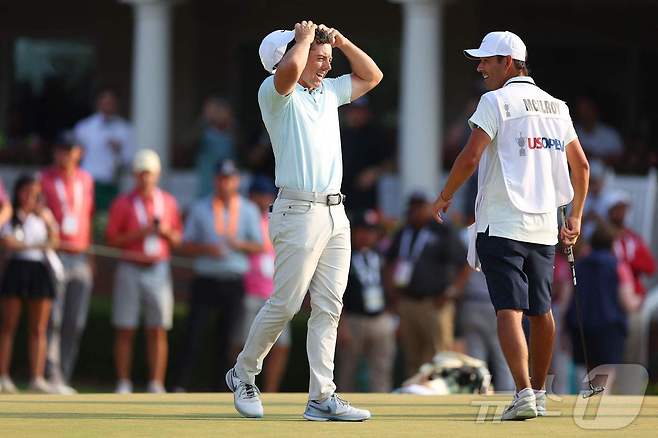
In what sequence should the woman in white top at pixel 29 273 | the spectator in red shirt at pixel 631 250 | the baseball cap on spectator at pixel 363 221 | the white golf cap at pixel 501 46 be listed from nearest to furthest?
the white golf cap at pixel 501 46, the woman in white top at pixel 29 273, the baseball cap on spectator at pixel 363 221, the spectator in red shirt at pixel 631 250

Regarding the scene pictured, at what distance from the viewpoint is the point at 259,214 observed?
1424 cm

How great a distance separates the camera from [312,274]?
25.4 ft

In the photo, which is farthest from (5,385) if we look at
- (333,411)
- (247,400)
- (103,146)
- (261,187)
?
(333,411)

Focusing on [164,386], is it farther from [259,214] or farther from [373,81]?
[373,81]

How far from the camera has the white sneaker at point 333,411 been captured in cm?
772

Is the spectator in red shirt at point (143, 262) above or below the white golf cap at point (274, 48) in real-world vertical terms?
below

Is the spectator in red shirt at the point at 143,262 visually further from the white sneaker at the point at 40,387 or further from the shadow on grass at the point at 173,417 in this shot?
the shadow on grass at the point at 173,417

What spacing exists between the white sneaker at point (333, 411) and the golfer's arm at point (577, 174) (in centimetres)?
139

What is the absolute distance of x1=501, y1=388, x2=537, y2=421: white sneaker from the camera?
25.1 feet

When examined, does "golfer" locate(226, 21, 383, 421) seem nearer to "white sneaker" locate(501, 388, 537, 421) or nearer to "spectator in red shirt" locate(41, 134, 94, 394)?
"white sneaker" locate(501, 388, 537, 421)

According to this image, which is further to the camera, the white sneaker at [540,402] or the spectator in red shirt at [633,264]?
the spectator in red shirt at [633,264]

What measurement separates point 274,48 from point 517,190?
128cm

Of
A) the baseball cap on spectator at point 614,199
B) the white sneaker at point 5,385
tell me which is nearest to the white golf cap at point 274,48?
the white sneaker at point 5,385

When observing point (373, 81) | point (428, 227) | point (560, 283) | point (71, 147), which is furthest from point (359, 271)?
point (373, 81)
